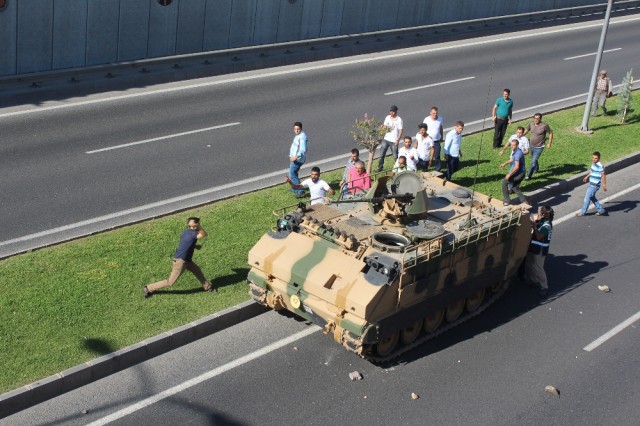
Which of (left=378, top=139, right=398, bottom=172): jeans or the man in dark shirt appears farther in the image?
(left=378, top=139, right=398, bottom=172): jeans

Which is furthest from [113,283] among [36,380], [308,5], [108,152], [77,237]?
[308,5]

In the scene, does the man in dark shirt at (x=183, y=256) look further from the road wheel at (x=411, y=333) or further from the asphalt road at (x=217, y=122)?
the road wheel at (x=411, y=333)

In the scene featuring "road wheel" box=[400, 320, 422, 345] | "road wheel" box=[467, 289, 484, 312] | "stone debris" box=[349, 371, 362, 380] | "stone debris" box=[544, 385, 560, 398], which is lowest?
"stone debris" box=[349, 371, 362, 380]

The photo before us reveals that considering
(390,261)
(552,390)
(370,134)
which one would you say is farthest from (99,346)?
(370,134)

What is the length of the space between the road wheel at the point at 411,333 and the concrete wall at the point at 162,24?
1575cm

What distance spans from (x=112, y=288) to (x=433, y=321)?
5.47 metres

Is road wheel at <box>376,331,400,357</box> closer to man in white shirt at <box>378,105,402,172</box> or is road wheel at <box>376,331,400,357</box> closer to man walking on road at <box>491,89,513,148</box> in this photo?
man in white shirt at <box>378,105,402,172</box>

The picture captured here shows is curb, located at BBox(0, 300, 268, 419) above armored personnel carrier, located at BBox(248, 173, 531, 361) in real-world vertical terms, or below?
below

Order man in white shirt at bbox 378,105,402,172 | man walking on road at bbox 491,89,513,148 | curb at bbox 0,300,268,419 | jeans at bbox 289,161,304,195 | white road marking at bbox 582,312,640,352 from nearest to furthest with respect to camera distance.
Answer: curb at bbox 0,300,268,419
white road marking at bbox 582,312,640,352
jeans at bbox 289,161,304,195
man in white shirt at bbox 378,105,402,172
man walking on road at bbox 491,89,513,148

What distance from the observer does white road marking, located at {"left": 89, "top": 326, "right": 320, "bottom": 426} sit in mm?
12281

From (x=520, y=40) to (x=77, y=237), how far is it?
84.5 feet

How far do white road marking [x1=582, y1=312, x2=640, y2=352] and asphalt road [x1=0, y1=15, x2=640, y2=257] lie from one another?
27.7 ft

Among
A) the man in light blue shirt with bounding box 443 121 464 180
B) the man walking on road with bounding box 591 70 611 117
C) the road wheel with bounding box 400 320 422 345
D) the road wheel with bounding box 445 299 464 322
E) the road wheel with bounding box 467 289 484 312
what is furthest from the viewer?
the man walking on road with bounding box 591 70 611 117

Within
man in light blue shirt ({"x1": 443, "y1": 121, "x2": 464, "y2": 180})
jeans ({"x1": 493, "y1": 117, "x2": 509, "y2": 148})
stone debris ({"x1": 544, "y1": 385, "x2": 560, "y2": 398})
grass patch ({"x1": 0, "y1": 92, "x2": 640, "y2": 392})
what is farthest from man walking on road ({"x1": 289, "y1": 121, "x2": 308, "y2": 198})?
stone debris ({"x1": 544, "y1": 385, "x2": 560, "y2": 398})
